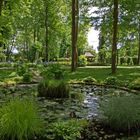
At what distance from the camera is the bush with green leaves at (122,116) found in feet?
25.9

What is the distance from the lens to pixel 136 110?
8.12 meters

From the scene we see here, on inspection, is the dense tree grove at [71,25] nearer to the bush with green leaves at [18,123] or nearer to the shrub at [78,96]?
the shrub at [78,96]

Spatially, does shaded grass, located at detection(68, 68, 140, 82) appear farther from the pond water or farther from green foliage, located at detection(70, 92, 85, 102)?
the pond water

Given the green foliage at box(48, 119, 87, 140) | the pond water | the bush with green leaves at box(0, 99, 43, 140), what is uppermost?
the bush with green leaves at box(0, 99, 43, 140)

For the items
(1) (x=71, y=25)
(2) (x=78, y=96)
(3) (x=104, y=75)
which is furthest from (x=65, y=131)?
(1) (x=71, y=25)

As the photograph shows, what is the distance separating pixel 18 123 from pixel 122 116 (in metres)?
2.68

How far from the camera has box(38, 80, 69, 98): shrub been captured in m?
13.6

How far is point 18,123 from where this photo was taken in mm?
6570

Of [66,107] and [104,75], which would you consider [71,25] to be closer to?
[104,75]

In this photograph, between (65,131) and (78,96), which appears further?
(78,96)

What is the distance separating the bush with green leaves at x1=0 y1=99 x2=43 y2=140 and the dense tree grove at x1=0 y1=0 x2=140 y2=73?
16898mm

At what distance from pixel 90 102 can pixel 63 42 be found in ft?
193

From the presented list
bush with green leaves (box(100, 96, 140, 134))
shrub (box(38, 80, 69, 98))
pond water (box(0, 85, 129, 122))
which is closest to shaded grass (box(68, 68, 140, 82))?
pond water (box(0, 85, 129, 122))

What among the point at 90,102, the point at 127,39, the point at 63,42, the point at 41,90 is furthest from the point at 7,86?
the point at 63,42
